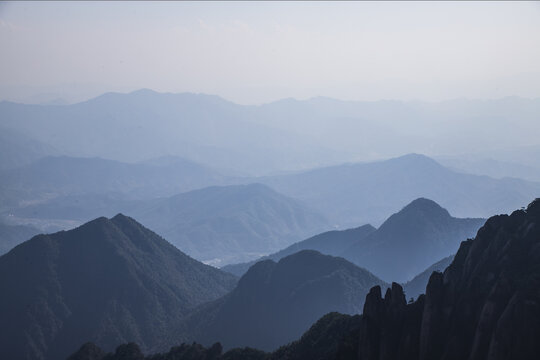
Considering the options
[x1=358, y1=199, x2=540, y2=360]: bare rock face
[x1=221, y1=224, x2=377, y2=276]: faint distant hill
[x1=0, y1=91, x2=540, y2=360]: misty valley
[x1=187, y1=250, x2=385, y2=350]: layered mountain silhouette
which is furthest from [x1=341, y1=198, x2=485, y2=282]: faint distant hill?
[x1=358, y1=199, x2=540, y2=360]: bare rock face

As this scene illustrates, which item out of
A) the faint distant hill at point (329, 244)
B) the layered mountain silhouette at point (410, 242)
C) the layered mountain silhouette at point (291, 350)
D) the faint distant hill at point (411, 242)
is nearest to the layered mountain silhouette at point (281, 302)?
the layered mountain silhouette at point (291, 350)

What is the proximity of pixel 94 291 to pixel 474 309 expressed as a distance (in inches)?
2611

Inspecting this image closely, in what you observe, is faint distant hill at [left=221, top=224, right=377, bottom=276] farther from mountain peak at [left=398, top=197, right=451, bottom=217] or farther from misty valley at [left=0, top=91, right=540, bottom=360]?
mountain peak at [left=398, top=197, right=451, bottom=217]

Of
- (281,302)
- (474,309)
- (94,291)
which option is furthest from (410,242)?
(474,309)

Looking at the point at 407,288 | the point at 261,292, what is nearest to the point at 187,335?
the point at 261,292

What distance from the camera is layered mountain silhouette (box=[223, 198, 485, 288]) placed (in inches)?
5027

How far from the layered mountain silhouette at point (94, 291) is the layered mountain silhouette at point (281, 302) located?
694 cm

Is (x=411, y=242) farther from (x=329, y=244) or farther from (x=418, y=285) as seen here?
(x=418, y=285)

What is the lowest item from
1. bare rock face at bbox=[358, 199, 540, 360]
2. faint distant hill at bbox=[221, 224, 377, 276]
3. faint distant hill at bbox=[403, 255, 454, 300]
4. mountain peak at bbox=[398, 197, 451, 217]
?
faint distant hill at bbox=[221, 224, 377, 276]

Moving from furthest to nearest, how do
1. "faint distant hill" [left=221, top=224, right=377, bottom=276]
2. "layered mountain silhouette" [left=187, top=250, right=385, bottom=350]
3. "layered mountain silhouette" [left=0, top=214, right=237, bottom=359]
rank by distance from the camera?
1. "faint distant hill" [left=221, top=224, right=377, bottom=276]
2. "layered mountain silhouette" [left=0, top=214, right=237, bottom=359]
3. "layered mountain silhouette" [left=187, top=250, right=385, bottom=350]

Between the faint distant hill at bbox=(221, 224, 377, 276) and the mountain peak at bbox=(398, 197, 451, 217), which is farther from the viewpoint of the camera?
the faint distant hill at bbox=(221, 224, 377, 276)

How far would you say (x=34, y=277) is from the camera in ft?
307

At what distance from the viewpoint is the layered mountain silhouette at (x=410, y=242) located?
128 meters

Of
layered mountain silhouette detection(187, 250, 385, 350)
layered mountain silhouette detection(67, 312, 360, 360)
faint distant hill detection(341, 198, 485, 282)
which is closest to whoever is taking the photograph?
layered mountain silhouette detection(67, 312, 360, 360)
